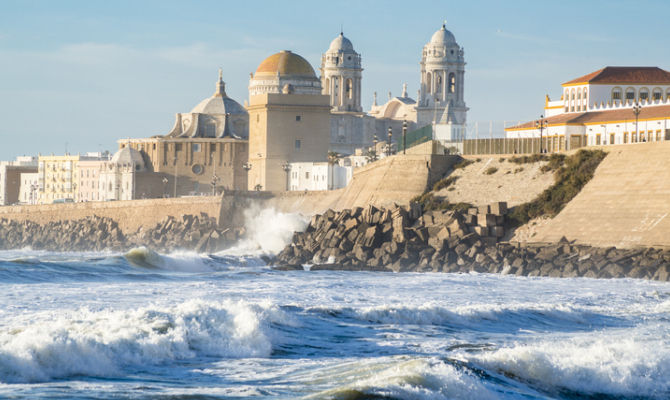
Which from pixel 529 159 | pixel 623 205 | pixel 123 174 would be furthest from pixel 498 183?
pixel 123 174

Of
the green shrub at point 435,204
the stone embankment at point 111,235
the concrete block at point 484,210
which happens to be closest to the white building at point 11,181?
the stone embankment at point 111,235

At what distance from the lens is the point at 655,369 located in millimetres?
18766

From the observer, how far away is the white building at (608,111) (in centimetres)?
5434

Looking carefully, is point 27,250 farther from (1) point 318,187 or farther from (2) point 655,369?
(2) point 655,369

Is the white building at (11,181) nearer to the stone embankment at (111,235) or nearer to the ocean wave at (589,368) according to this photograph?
the stone embankment at (111,235)

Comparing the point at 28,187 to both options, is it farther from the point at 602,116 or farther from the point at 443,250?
the point at 443,250

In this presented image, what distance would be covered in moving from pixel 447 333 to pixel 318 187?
52845mm

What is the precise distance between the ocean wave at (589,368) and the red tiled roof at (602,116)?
117ft

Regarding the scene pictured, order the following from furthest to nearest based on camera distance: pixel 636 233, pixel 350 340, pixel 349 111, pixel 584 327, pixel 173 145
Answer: pixel 349 111 → pixel 173 145 → pixel 636 233 → pixel 584 327 → pixel 350 340

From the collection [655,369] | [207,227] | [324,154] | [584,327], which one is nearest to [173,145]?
[324,154]

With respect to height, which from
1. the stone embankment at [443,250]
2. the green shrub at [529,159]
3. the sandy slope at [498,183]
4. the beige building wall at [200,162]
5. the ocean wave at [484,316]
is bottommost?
the ocean wave at [484,316]

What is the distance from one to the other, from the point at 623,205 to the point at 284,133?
39.7 m

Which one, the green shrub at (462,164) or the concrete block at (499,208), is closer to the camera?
the concrete block at (499,208)

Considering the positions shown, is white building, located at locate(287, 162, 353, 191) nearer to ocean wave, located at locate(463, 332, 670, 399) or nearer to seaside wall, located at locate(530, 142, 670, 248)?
seaside wall, located at locate(530, 142, 670, 248)
